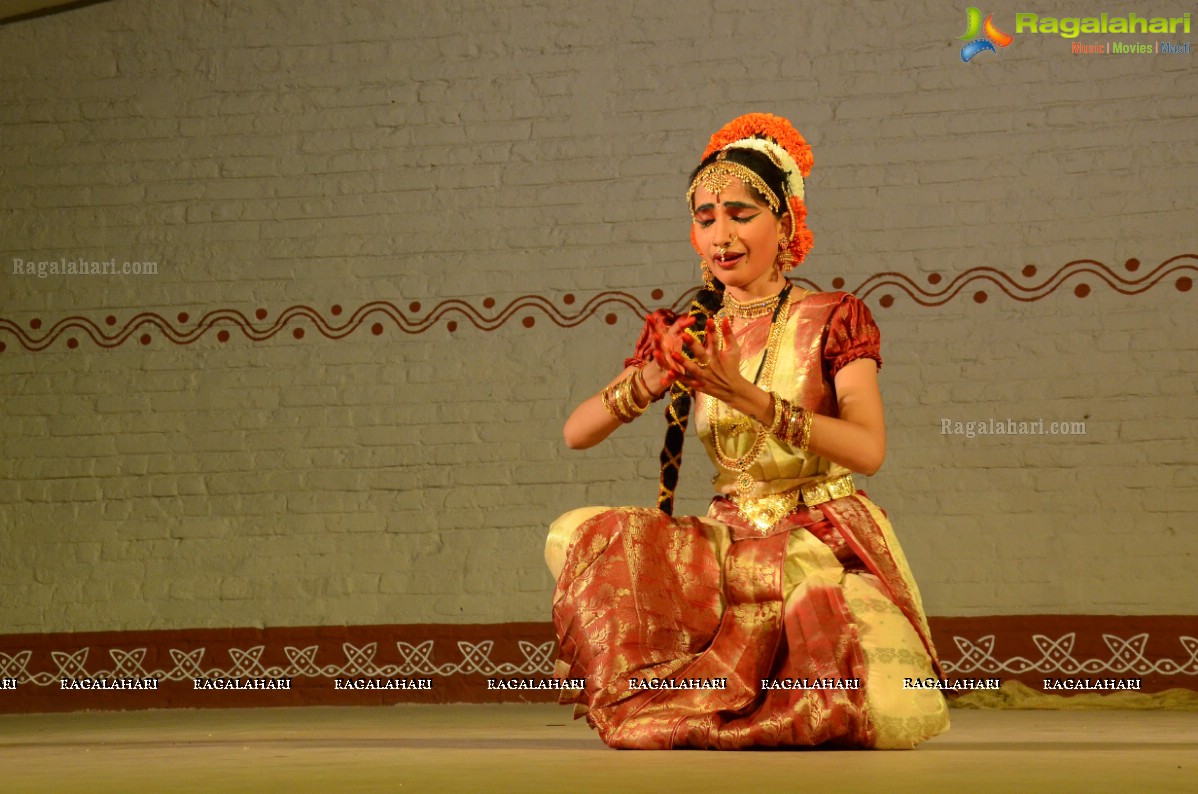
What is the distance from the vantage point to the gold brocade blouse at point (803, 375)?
3.32 metres

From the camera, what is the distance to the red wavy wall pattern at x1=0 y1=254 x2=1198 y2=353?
5.63 m

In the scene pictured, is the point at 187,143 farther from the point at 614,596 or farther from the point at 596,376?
the point at 614,596

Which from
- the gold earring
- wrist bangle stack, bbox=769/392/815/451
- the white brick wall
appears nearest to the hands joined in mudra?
wrist bangle stack, bbox=769/392/815/451

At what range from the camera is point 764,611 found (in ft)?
10.5

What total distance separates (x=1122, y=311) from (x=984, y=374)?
1.78 ft

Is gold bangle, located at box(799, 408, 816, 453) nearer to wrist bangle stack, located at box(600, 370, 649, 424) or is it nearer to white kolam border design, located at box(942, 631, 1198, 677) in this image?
wrist bangle stack, located at box(600, 370, 649, 424)

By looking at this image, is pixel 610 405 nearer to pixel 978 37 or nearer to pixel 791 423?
pixel 791 423

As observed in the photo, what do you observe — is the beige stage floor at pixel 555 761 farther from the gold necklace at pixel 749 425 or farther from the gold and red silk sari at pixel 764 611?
the gold necklace at pixel 749 425

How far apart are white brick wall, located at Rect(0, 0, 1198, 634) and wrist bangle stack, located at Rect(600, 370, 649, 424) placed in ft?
8.11

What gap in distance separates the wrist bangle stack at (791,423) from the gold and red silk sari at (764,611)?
0.66 feet

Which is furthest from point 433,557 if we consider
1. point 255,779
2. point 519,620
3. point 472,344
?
point 255,779

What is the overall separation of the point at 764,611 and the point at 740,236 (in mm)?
863

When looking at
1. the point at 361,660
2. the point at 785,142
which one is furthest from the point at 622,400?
the point at 361,660

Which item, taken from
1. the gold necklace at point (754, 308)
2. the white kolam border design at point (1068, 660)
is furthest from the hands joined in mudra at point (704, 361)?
the white kolam border design at point (1068, 660)
